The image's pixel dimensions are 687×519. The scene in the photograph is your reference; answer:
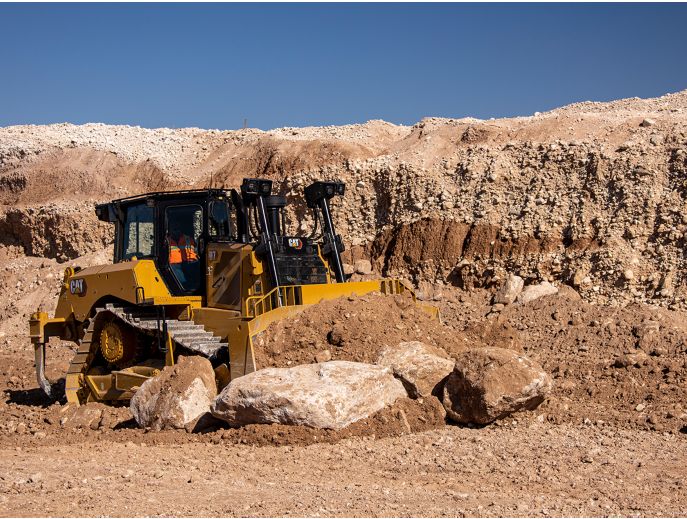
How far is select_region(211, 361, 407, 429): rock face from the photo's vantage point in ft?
27.0

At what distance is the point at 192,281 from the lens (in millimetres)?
11148

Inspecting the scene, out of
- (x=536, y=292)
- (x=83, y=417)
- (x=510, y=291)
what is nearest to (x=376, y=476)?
(x=83, y=417)

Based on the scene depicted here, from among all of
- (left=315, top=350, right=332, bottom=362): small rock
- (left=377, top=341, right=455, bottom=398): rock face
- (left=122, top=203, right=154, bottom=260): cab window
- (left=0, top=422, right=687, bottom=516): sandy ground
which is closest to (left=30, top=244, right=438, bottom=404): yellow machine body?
(left=122, top=203, right=154, bottom=260): cab window

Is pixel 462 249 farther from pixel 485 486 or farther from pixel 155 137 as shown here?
pixel 155 137

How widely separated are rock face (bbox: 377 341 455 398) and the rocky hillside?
6.77 metres

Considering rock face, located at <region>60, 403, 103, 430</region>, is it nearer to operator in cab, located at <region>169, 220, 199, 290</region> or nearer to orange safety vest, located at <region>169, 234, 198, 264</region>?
operator in cab, located at <region>169, 220, 199, 290</region>

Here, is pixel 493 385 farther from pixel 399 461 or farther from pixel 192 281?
pixel 192 281

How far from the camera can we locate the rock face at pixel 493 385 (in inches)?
333

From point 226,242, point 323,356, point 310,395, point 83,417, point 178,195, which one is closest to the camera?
point 310,395

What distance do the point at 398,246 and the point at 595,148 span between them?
15.2 ft

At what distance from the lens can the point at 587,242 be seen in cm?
1631

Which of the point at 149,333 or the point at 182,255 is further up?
the point at 182,255

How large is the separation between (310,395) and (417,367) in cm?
137

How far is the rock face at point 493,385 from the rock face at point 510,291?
765cm
